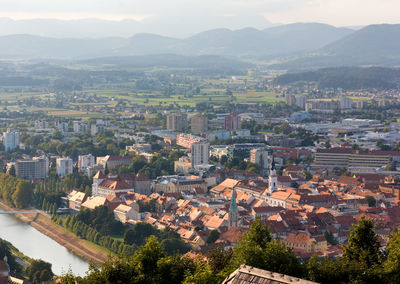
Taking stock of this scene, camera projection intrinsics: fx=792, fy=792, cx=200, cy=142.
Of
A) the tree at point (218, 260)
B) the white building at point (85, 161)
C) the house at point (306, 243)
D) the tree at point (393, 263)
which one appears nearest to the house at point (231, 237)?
the house at point (306, 243)

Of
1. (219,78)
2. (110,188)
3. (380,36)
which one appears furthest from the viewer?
(380,36)

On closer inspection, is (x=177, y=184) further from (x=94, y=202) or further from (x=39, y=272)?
(x=39, y=272)

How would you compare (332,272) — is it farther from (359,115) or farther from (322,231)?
(359,115)

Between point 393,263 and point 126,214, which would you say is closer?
point 393,263

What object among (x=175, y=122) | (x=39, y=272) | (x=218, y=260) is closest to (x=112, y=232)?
(x=39, y=272)

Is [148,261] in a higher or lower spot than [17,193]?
higher

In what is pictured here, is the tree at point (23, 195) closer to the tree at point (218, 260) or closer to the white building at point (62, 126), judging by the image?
the tree at point (218, 260)

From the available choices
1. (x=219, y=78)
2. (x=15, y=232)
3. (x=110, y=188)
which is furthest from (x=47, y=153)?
(x=219, y=78)
